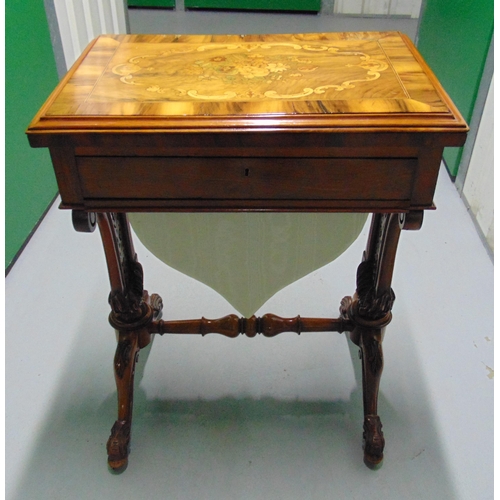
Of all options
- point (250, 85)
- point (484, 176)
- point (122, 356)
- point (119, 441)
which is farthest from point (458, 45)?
point (119, 441)

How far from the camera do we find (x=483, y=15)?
218 centimetres

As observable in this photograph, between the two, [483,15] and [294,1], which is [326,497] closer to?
[483,15]

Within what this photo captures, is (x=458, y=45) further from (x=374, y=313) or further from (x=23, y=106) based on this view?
(x=23, y=106)

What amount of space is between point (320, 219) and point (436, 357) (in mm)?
718

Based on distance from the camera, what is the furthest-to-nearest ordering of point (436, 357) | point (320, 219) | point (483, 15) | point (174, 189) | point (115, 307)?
point (483, 15), point (436, 357), point (115, 307), point (320, 219), point (174, 189)

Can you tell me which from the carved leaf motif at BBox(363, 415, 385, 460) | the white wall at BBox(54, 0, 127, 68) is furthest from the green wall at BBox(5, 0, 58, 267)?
the carved leaf motif at BBox(363, 415, 385, 460)

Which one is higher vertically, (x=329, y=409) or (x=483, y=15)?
(x=483, y=15)

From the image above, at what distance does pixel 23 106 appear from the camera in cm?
204

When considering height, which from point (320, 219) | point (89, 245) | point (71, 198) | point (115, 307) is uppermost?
point (71, 198)

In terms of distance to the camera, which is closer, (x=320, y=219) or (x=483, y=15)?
(x=320, y=219)

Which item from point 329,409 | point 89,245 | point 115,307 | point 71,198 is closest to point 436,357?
point 329,409

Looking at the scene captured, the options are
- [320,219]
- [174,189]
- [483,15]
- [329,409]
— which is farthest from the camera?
[483,15]

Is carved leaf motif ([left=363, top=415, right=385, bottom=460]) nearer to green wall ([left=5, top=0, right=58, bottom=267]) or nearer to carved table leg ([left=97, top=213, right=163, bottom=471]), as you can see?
carved table leg ([left=97, top=213, right=163, bottom=471])

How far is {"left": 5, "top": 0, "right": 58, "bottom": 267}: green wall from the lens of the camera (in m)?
1.94
